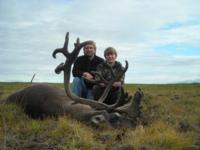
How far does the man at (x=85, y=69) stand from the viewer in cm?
1026

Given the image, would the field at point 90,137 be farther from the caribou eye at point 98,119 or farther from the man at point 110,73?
the man at point 110,73

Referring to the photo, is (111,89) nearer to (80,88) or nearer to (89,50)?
(80,88)

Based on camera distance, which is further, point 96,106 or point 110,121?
point 96,106

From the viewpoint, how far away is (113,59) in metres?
9.88

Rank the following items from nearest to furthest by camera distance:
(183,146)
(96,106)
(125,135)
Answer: (183,146)
(125,135)
(96,106)

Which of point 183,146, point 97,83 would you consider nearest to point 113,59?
point 97,83

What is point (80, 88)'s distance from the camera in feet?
33.7

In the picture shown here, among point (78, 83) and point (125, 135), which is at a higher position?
point (78, 83)

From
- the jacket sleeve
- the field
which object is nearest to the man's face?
the jacket sleeve

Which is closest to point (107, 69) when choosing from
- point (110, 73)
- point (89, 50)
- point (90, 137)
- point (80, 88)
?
point (110, 73)

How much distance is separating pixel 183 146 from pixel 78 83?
4448mm

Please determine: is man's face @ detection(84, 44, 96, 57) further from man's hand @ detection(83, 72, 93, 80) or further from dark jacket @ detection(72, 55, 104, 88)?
man's hand @ detection(83, 72, 93, 80)

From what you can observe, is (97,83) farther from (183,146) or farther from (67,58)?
(183,146)

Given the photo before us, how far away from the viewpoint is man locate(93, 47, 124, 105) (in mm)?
9492
